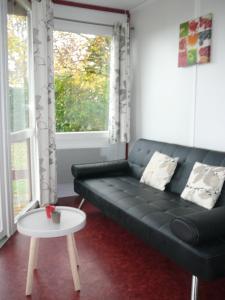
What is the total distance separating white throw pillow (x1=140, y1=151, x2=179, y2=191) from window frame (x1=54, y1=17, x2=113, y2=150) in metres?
1.17

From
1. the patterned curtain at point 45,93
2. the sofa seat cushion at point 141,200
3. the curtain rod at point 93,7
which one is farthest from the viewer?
the curtain rod at point 93,7

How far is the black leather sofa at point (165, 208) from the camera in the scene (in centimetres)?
167

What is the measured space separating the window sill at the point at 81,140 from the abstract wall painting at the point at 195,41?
1.48m

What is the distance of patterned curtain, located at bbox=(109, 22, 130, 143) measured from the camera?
3.87 m

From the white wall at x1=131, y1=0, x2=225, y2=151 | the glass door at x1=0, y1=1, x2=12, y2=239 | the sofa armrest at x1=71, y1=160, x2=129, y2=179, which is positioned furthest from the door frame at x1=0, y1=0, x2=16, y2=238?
the white wall at x1=131, y1=0, x2=225, y2=151

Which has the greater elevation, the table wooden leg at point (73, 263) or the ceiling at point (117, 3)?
the ceiling at point (117, 3)

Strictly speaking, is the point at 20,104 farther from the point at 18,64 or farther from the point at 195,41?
the point at 195,41

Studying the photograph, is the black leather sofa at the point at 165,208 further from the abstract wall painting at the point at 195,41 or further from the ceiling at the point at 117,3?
the ceiling at the point at 117,3

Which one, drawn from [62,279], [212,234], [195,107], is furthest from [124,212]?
[195,107]

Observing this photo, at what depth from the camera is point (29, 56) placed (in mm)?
3275

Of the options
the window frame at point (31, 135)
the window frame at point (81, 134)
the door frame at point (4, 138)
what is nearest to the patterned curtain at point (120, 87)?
the window frame at point (81, 134)

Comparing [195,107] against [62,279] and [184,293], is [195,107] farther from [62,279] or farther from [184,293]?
[62,279]

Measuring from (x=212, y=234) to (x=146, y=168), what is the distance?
4.84 ft

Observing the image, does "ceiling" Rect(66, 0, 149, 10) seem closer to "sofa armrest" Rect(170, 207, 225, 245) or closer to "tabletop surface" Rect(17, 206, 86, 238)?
"tabletop surface" Rect(17, 206, 86, 238)
